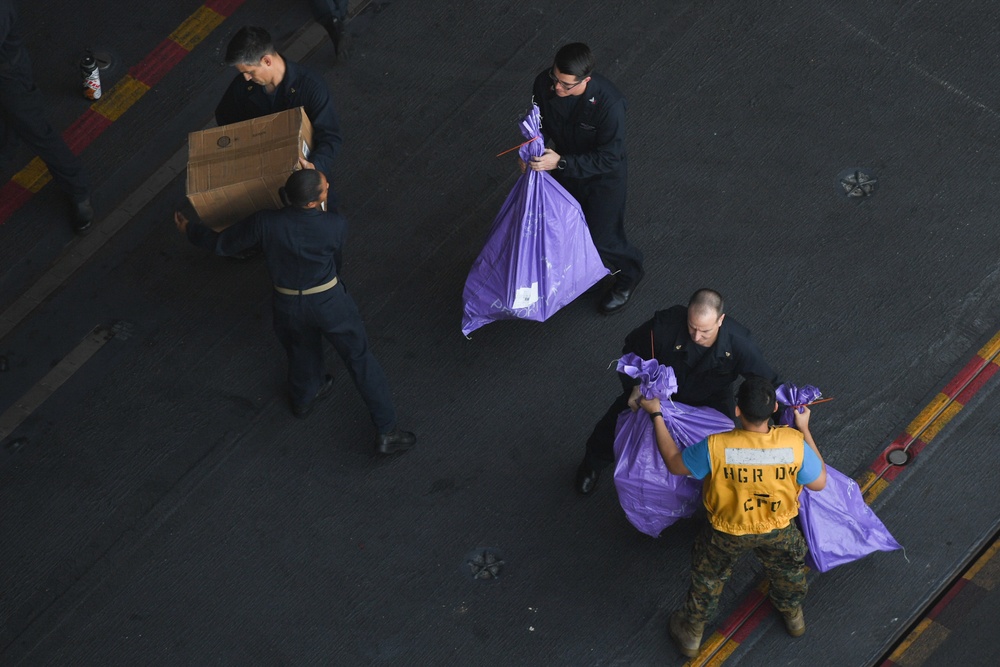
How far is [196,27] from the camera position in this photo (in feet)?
26.6

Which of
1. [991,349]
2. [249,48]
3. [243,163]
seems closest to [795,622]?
[991,349]

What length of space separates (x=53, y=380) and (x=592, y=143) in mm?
3707

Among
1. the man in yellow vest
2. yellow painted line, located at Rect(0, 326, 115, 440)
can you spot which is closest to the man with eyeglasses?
the man in yellow vest

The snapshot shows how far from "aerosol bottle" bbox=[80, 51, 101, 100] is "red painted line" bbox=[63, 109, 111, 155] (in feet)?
0.39

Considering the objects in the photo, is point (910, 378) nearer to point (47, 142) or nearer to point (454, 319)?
point (454, 319)

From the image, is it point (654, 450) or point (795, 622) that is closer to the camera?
point (654, 450)

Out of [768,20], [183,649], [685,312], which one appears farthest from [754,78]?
[183,649]

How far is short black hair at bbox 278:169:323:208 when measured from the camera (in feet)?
18.3

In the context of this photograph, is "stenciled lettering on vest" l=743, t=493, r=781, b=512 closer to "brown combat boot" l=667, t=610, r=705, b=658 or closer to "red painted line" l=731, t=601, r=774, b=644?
"brown combat boot" l=667, t=610, r=705, b=658

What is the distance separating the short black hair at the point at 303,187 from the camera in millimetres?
5574

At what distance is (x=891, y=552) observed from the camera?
619 cm

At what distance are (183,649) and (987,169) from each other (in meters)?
5.86

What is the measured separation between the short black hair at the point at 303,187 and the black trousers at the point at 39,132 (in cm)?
218

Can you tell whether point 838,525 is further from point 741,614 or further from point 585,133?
point 585,133
